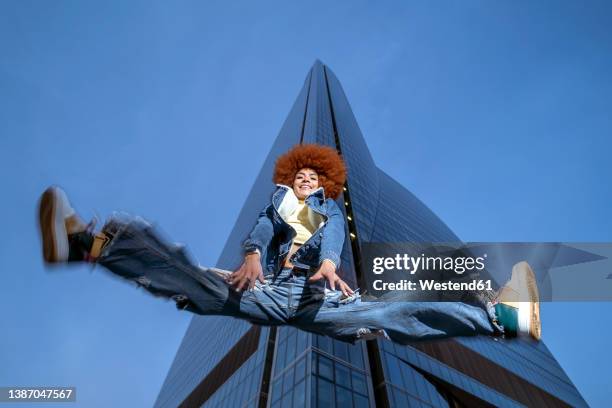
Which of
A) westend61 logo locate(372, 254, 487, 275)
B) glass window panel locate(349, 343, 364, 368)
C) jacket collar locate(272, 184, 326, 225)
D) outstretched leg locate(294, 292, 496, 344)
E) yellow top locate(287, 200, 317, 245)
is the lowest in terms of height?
glass window panel locate(349, 343, 364, 368)

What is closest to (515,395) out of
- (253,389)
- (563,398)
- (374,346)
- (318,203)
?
(563,398)

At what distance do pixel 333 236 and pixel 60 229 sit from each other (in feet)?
6.96

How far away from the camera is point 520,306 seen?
3740 millimetres

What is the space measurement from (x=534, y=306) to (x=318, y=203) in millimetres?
2120

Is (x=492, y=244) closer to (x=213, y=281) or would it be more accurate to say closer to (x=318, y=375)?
(x=213, y=281)

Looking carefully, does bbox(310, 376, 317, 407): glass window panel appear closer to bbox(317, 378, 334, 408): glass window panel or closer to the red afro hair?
bbox(317, 378, 334, 408): glass window panel

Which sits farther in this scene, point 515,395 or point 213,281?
point 515,395

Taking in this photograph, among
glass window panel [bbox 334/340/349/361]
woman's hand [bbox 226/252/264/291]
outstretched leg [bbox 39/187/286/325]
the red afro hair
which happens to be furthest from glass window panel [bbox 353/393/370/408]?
woman's hand [bbox 226/252/264/291]

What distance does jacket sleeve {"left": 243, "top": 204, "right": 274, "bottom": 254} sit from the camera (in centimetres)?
386

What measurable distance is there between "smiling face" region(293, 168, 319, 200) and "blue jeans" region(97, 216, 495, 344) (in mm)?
943

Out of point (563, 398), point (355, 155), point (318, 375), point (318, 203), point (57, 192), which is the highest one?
point (355, 155)

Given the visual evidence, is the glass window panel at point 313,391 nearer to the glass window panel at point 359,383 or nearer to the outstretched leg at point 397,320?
the glass window panel at point 359,383

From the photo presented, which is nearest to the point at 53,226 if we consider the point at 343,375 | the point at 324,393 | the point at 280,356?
the point at 324,393

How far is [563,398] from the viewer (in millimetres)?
43312
